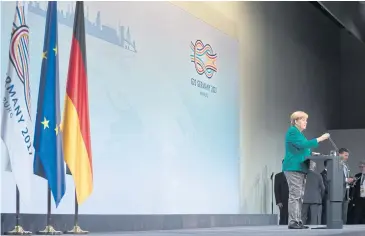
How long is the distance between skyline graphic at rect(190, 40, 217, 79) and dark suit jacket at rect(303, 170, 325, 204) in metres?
2.16

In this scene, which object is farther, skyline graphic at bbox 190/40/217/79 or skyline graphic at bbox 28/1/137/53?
skyline graphic at bbox 190/40/217/79

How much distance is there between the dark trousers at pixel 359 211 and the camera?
1138 cm

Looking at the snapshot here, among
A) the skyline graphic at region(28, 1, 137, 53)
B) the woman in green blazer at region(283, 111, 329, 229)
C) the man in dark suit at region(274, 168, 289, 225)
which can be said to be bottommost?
the man in dark suit at region(274, 168, 289, 225)

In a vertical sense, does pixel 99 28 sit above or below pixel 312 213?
above

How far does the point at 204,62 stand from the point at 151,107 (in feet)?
5.01

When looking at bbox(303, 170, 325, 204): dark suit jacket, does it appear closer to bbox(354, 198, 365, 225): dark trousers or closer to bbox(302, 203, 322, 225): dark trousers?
bbox(302, 203, 322, 225): dark trousers

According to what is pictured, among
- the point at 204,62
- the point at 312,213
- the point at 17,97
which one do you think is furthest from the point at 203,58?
the point at 17,97

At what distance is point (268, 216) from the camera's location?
34.1ft

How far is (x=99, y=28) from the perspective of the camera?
7.04 metres

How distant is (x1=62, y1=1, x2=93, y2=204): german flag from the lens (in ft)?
16.2

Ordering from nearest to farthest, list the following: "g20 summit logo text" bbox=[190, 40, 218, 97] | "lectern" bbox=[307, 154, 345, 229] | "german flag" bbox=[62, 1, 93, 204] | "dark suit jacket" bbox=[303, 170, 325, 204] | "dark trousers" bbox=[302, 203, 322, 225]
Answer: "german flag" bbox=[62, 1, 93, 204], "lectern" bbox=[307, 154, 345, 229], "g20 summit logo text" bbox=[190, 40, 218, 97], "dark suit jacket" bbox=[303, 170, 325, 204], "dark trousers" bbox=[302, 203, 322, 225]

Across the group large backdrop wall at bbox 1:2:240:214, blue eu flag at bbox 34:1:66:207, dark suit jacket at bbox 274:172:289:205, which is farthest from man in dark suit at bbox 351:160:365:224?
blue eu flag at bbox 34:1:66:207

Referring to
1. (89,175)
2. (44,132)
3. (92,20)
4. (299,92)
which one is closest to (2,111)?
(44,132)

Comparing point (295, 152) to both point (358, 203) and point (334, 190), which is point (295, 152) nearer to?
A: point (334, 190)
